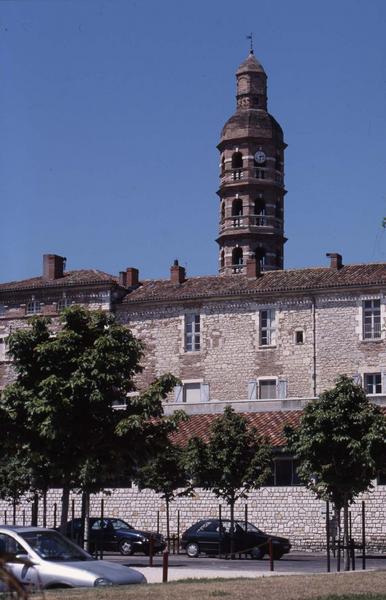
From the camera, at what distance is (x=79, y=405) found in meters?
27.9

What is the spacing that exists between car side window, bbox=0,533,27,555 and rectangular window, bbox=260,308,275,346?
38450 millimetres

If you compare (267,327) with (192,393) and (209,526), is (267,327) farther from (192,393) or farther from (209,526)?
(209,526)

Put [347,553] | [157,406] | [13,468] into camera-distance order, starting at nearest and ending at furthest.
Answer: [347,553] < [157,406] < [13,468]

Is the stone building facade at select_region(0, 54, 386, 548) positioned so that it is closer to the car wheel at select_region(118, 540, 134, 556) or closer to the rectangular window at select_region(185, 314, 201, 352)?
the rectangular window at select_region(185, 314, 201, 352)

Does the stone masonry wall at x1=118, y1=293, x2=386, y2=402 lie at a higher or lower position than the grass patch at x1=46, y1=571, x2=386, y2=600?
higher

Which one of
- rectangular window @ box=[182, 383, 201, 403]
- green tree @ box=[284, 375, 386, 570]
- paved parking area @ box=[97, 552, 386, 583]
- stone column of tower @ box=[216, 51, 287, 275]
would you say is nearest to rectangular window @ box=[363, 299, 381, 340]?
rectangular window @ box=[182, 383, 201, 403]

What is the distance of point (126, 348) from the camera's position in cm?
2861

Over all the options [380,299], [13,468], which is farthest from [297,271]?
[13,468]

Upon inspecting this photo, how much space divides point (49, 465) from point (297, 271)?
3311 cm

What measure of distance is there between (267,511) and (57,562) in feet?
87.1

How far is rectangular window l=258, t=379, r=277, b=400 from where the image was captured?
57156 mm

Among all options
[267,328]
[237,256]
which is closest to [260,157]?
[237,256]

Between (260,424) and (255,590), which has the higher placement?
(260,424)

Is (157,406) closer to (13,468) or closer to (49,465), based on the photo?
(49,465)
